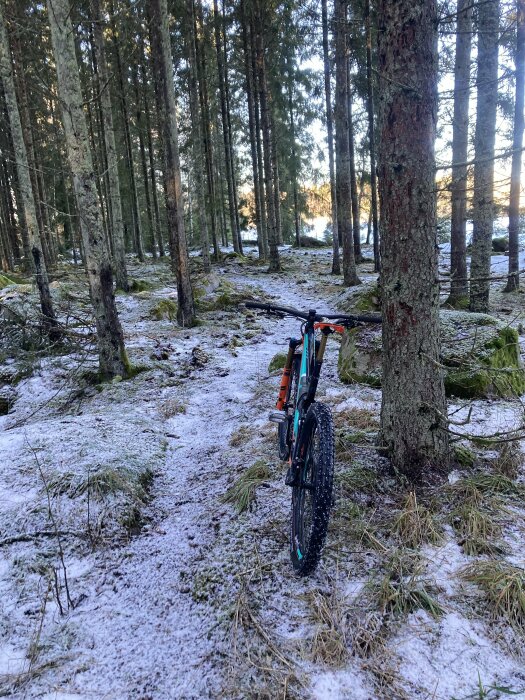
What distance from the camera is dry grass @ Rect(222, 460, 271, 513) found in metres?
3.24

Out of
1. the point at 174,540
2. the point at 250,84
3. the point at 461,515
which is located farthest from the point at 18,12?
the point at 461,515

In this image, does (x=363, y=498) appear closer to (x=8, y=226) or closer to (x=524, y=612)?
(x=524, y=612)

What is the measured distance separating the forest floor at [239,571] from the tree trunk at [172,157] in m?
5.15

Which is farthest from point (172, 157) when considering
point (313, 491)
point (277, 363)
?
point (313, 491)

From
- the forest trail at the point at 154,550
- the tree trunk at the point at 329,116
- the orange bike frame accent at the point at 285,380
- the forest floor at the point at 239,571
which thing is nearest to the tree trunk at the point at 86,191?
the forest trail at the point at 154,550

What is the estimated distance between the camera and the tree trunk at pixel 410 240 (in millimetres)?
2760

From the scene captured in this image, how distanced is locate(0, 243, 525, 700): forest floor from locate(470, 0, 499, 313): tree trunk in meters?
4.92

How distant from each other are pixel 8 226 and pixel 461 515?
24.9 metres

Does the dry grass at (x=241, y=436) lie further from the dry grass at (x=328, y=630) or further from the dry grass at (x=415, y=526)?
the dry grass at (x=328, y=630)

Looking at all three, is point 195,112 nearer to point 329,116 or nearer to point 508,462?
point 329,116

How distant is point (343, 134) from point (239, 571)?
13.1 m

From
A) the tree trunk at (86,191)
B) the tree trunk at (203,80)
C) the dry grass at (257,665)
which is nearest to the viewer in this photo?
the dry grass at (257,665)

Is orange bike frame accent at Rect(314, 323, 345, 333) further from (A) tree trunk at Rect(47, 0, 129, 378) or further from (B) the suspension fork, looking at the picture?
(A) tree trunk at Rect(47, 0, 129, 378)

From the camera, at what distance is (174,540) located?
299 centimetres
